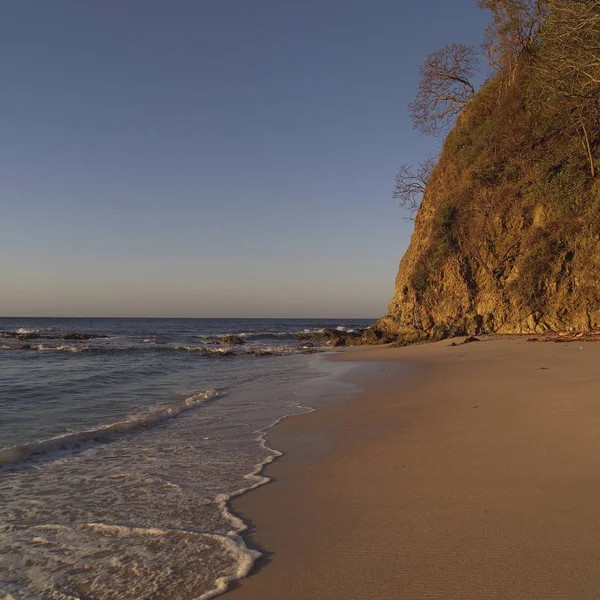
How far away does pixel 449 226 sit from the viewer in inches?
861

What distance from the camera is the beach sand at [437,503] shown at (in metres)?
2.51

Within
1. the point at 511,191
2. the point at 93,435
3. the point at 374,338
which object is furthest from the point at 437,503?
the point at 374,338

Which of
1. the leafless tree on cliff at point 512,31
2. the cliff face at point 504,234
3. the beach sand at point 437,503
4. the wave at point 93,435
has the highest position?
the leafless tree on cliff at point 512,31

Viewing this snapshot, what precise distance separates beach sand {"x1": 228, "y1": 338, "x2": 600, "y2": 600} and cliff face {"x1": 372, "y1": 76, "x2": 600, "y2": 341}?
1115 cm

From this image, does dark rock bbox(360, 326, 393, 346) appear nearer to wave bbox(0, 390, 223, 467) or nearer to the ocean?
the ocean

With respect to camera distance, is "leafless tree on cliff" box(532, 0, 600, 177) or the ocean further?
"leafless tree on cliff" box(532, 0, 600, 177)

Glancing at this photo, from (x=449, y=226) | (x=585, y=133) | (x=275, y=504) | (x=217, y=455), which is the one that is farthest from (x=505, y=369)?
(x=449, y=226)

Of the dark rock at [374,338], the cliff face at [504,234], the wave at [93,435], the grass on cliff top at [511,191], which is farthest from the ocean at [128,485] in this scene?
the dark rock at [374,338]

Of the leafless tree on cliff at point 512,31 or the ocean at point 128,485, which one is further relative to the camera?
the leafless tree on cliff at point 512,31

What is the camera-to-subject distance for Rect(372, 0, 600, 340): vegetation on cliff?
641 inches

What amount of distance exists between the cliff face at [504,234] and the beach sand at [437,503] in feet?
36.6

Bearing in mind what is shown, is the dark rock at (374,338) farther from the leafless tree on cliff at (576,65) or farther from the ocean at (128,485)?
the ocean at (128,485)

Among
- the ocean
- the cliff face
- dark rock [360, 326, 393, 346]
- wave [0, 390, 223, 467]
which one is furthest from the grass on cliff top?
wave [0, 390, 223, 467]

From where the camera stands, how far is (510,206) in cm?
1969
